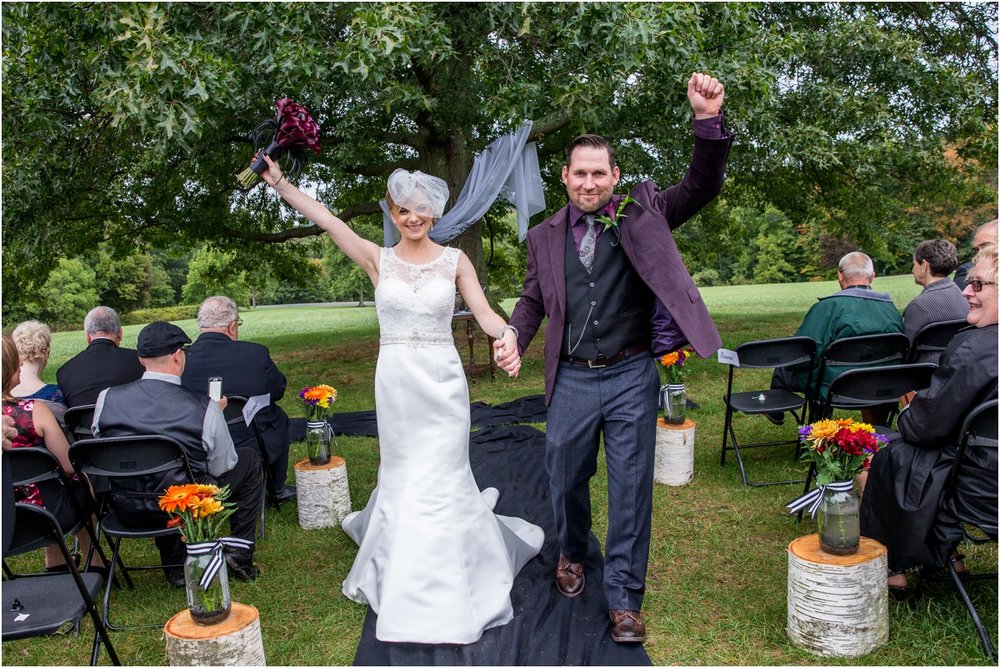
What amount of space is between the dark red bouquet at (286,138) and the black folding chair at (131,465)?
1.32 m

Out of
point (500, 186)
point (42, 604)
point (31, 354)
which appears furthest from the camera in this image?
point (500, 186)

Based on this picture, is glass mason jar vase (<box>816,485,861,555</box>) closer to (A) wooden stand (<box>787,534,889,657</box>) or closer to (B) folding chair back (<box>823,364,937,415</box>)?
(A) wooden stand (<box>787,534,889,657</box>)

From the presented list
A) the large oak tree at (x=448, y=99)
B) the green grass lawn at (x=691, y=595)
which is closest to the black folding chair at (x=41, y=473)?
the green grass lawn at (x=691, y=595)

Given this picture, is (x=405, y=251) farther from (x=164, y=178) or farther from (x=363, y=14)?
(x=164, y=178)

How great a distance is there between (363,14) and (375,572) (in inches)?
163

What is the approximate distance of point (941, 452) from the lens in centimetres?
304

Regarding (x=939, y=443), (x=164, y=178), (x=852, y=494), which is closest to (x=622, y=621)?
(x=852, y=494)

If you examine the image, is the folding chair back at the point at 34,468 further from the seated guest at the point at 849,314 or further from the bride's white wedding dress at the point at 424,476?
the seated guest at the point at 849,314

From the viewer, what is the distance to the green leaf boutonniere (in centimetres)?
310

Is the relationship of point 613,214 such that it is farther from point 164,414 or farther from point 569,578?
point 164,414

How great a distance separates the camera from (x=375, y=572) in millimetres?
3680

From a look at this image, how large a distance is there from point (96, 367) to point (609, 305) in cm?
Result: 334

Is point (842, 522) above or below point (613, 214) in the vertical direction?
below

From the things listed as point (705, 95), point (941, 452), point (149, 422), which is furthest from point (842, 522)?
point (149, 422)
